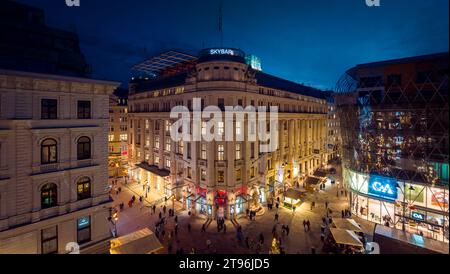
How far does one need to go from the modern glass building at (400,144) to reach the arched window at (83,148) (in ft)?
95.8

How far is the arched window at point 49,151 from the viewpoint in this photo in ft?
48.5

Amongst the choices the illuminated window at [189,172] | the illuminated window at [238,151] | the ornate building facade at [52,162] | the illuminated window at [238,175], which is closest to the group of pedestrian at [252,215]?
the illuminated window at [238,175]

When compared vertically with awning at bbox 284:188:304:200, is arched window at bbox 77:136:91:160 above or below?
above

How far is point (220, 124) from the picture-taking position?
28594 mm

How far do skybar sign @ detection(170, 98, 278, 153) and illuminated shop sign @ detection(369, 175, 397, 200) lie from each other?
1520 cm

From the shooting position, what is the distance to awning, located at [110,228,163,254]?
17.0 m

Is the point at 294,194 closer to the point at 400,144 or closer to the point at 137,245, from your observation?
the point at 400,144

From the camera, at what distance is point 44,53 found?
16.0m

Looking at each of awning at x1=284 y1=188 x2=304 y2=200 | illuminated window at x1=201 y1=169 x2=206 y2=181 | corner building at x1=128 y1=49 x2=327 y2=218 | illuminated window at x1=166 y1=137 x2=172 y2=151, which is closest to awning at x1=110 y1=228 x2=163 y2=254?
corner building at x1=128 y1=49 x2=327 y2=218

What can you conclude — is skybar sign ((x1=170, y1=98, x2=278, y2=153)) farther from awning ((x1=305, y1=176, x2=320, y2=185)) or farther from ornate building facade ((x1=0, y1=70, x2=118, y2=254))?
awning ((x1=305, y1=176, x2=320, y2=185))

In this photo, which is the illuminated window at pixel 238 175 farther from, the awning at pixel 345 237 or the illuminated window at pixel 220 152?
the awning at pixel 345 237
